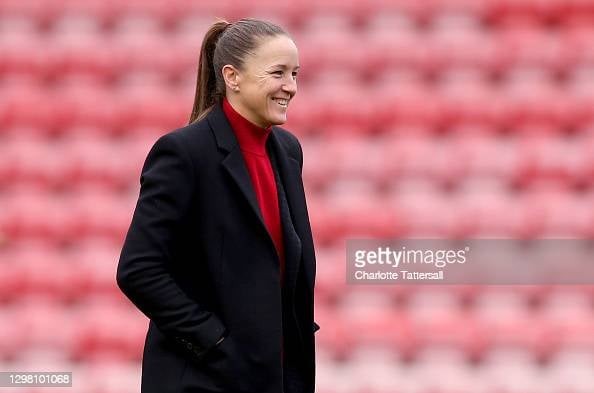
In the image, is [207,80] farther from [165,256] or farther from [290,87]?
[165,256]

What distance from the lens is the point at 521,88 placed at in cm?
383

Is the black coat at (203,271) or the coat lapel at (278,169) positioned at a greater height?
the coat lapel at (278,169)

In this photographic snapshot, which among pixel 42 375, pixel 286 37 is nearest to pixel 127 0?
pixel 42 375

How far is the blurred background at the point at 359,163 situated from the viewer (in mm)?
3379

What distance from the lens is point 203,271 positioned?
1.72 meters

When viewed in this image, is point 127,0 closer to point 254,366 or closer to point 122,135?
point 122,135

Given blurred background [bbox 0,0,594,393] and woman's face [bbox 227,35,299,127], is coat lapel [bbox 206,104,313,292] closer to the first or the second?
woman's face [bbox 227,35,299,127]

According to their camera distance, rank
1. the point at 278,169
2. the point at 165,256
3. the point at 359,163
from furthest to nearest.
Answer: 1. the point at 359,163
2. the point at 278,169
3. the point at 165,256

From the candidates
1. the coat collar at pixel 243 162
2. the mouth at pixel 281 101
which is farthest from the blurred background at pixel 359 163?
the mouth at pixel 281 101

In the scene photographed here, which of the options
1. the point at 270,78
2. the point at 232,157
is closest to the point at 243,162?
the point at 232,157

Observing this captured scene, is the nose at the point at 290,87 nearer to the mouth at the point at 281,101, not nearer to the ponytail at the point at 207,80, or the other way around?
the mouth at the point at 281,101

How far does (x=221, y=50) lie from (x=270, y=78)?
10 cm

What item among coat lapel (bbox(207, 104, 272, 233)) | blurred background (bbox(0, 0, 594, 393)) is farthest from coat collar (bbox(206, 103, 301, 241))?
blurred background (bbox(0, 0, 594, 393))

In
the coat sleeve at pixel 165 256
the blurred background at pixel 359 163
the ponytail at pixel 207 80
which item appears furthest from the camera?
the blurred background at pixel 359 163
